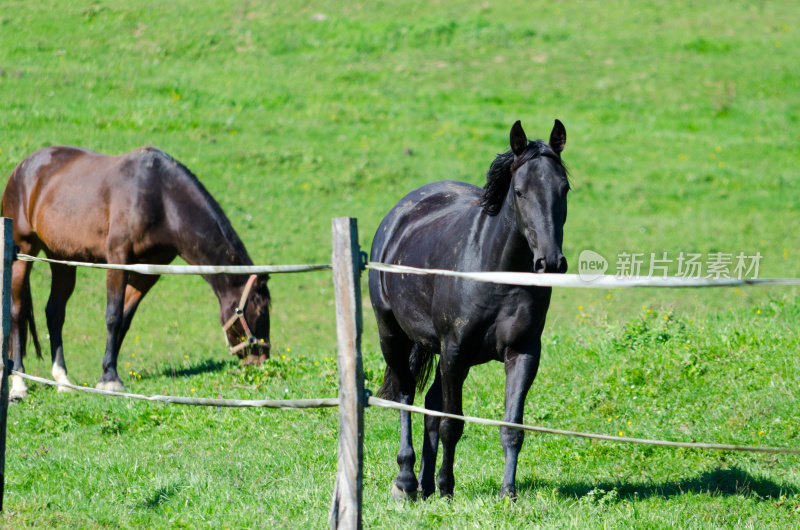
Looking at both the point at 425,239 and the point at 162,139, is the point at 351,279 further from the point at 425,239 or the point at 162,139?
the point at 162,139

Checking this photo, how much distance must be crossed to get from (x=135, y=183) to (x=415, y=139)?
1049 centimetres

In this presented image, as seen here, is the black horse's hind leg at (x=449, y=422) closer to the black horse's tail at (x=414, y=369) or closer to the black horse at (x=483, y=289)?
the black horse at (x=483, y=289)

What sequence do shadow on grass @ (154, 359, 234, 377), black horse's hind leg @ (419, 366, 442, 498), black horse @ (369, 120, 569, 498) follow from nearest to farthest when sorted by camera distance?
black horse @ (369, 120, 569, 498)
black horse's hind leg @ (419, 366, 442, 498)
shadow on grass @ (154, 359, 234, 377)

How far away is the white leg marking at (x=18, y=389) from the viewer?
8469mm

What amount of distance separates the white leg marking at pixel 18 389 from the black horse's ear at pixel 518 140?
620 cm

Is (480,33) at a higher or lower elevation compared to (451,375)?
higher

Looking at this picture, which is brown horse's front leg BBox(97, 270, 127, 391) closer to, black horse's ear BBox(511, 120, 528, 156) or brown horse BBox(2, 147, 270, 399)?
brown horse BBox(2, 147, 270, 399)

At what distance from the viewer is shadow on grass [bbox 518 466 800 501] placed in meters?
4.93

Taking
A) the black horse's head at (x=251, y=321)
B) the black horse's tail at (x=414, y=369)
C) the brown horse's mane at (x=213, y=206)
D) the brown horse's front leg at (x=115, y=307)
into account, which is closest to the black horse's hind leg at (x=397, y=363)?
the black horse's tail at (x=414, y=369)

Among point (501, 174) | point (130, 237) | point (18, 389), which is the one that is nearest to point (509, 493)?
point (501, 174)

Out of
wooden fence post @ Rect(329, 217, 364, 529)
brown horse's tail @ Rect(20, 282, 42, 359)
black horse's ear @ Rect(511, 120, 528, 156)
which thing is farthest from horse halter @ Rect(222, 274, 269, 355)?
wooden fence post @ Rect(329, 217, 364, 529)

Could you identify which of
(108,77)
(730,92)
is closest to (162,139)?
(108,77)

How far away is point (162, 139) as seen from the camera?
17.7 metres

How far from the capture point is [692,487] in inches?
202
